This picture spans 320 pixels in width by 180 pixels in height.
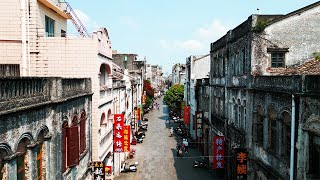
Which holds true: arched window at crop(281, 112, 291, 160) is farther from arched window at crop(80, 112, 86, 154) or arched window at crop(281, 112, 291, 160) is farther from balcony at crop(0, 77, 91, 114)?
arched window at crop(80, 112, 86, 154)

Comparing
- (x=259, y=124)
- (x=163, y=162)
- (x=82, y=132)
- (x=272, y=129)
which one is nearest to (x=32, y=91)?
(x=82, y=132)

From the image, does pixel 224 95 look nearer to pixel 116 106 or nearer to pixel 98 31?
pixel 116 106

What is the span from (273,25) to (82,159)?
13362mm

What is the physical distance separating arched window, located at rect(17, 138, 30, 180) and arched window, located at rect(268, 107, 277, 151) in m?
11.9

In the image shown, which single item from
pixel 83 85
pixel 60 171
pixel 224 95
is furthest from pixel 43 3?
pixel 224 95

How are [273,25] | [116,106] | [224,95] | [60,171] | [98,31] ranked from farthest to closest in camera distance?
1. [116,106]
2. [224,95]
3. [98,31]
4. [273,25]
5. [60,171]

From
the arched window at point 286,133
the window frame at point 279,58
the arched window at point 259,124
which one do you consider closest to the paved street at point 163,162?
the arched window at point 259,124

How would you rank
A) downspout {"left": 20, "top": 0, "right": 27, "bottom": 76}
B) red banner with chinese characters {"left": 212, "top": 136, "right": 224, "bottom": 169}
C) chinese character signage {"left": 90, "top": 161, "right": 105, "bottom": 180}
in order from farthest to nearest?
red banner with chinese characters {"left": 212, "top": 136, "right": 224, "bottom": 169} < chinese character signage {"left": 90, "top": 161, "right": 105, "bottom": 180} < downspout {"left": 20, "top": 0, "right": 27, "bottom": 76}

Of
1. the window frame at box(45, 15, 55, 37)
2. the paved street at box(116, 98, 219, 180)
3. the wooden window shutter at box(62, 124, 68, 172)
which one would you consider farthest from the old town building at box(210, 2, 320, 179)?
the window frame at box(45, 15, 55, 37)

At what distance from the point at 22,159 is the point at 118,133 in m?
16.0

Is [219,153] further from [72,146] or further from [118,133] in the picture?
[72,146]

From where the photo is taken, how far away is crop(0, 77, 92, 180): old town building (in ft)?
31.9

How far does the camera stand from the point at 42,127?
12203 millimetres

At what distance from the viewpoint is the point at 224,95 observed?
91.4ft
